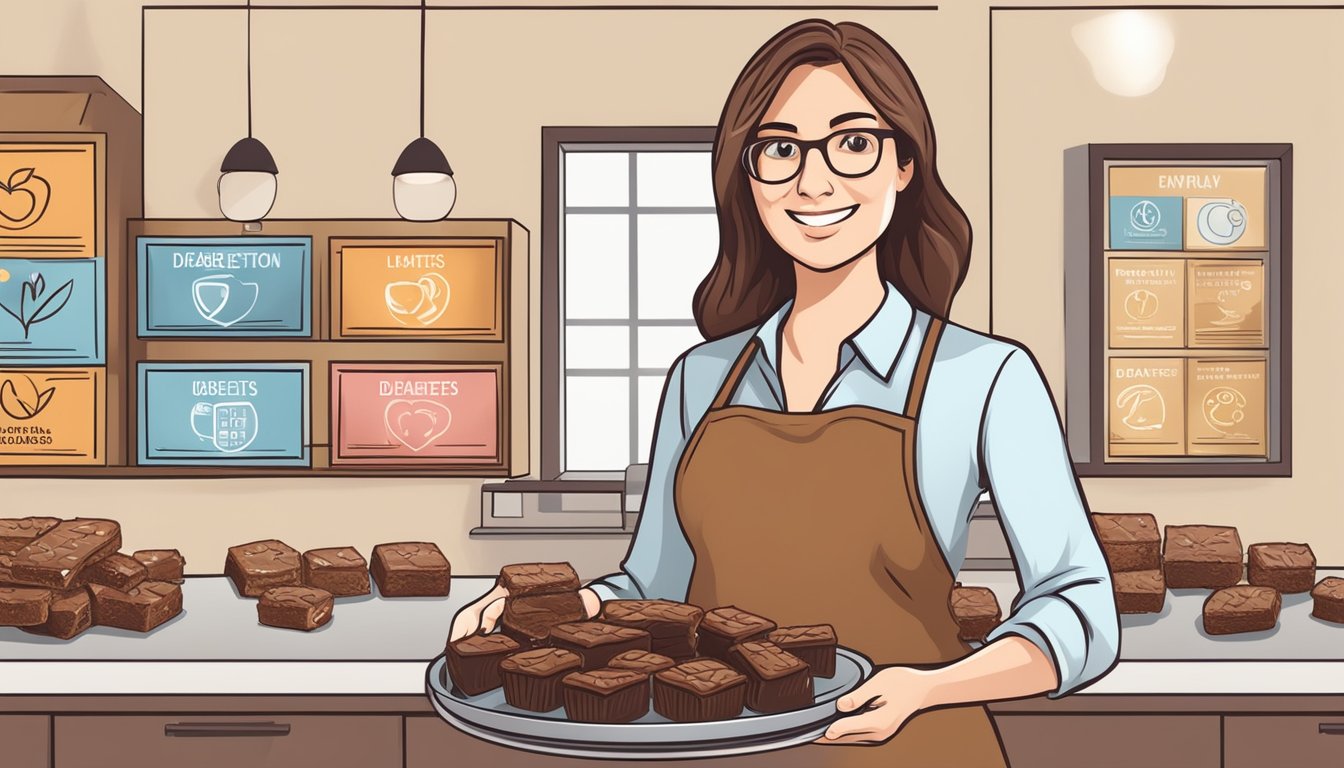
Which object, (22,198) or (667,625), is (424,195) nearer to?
(22,198)

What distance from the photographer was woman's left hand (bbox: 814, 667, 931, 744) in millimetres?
1071

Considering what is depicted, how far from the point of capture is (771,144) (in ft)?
4.42

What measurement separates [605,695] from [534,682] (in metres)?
0.10

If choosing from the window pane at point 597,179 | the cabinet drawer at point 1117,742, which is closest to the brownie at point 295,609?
the cabinet drawer at point 1117,742

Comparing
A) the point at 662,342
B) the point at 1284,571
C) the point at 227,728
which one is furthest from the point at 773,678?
the point at 662,342

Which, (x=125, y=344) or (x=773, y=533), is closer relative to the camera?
(x=773, y=533)

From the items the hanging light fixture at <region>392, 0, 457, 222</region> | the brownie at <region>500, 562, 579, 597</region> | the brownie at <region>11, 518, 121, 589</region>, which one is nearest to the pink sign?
the hanging light fixture at <region>392, 0, 457, 222</region>

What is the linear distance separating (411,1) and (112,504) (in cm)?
198

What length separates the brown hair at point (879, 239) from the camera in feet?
4.28

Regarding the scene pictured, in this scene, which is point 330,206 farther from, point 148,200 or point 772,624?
point 772,624

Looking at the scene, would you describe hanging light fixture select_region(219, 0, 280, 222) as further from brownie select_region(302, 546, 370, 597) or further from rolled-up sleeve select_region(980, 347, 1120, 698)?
rolled-up sleeve select_region(980, 347, 1120, 698)

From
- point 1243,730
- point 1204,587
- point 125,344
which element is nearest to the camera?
point 1243,730

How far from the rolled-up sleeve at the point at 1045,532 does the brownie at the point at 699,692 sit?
301mm

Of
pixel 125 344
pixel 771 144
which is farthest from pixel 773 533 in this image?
pixel 125 344
